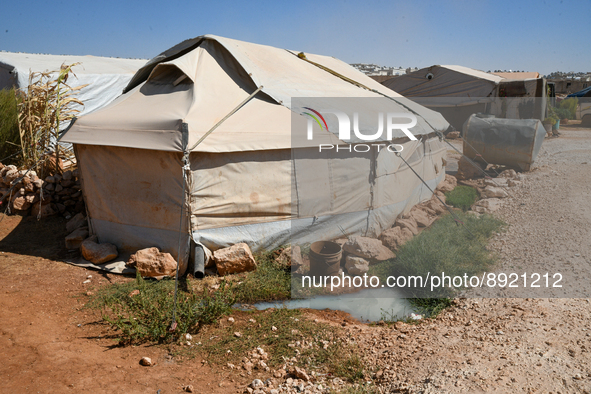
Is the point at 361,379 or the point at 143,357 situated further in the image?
the point at 143,357

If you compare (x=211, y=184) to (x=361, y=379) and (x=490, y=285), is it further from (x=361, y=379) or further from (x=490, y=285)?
(x=490, y=285)

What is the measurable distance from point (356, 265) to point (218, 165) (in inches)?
90.8

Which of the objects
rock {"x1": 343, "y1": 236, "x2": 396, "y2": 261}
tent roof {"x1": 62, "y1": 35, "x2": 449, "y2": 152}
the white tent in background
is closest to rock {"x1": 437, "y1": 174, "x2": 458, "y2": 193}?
tent roof {"x1": 62, "y1": 35, "x2": 449, "y2": 152}

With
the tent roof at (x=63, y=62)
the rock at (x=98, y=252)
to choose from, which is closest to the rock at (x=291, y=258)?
the rock at (x=98, y=252)

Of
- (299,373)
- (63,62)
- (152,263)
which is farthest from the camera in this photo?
(63,62)

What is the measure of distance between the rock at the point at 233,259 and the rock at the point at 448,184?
227 inches

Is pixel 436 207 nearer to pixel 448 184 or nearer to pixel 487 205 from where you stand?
pixel 487 205

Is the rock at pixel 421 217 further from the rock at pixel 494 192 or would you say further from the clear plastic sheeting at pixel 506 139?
the clear plastic sheeting at pixel 506 139

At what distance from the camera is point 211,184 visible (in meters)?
5.64

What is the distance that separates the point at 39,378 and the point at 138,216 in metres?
2.72

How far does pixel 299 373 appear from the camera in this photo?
3623 mm

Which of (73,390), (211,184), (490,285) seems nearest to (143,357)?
(73,390)

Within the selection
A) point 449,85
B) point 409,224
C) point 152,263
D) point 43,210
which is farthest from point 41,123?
point 449,85

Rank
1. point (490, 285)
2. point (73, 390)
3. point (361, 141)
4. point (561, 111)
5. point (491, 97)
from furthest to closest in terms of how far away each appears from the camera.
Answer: point (561, 111), point (491, 97), point (361, 141), point (490, 285), point (73, 390)
